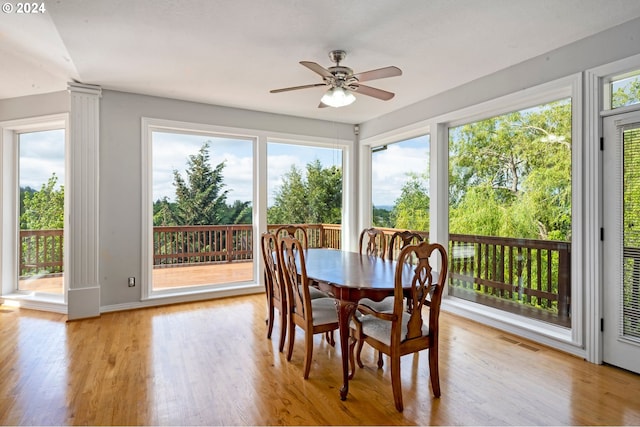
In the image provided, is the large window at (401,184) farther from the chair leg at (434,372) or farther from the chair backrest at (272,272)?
the chair leg at (434,372)

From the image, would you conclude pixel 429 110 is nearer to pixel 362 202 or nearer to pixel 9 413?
pixel 362 202

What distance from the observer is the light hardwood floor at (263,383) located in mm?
1985

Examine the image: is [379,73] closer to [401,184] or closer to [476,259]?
[476,259]

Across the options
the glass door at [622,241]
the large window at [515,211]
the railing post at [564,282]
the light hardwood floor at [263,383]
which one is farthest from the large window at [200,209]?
the glass door at [622,241]

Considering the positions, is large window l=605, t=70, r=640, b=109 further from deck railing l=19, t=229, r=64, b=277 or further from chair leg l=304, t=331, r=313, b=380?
deck railing l=19, t=229, r=64, b=277

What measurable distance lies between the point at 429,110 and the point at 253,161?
2495 millimetres

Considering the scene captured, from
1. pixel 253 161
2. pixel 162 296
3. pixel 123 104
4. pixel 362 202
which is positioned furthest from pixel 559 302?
pixel 123 104

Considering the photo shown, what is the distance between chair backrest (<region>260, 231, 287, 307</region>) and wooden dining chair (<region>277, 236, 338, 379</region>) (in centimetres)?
14

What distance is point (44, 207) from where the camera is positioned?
429 centimetres

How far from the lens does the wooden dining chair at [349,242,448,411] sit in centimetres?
203

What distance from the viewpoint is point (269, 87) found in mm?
3875

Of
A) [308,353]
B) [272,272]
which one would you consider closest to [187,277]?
[272,272]

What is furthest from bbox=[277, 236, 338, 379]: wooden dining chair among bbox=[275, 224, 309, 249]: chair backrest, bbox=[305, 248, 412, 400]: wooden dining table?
bbox=[275, 224, 309, 249]: chair backrest

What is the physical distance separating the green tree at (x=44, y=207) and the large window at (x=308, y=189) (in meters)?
2.63
